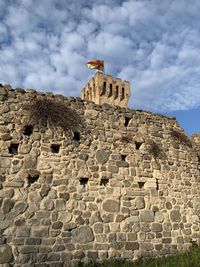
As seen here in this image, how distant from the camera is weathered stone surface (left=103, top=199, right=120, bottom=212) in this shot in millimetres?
7785

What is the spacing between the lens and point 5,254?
6.50 meters

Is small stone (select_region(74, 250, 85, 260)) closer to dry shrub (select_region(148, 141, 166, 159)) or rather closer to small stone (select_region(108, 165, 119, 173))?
small stone (select_region(108, 165, 119, 173))

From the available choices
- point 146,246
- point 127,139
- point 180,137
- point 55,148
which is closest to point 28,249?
point 55,148

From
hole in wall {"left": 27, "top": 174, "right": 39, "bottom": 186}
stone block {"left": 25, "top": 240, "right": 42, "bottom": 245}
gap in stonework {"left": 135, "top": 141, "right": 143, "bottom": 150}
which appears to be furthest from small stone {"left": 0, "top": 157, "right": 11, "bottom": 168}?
gap in stonework {"left": 135, "top": 141, "right": 143, "bottom": 150}

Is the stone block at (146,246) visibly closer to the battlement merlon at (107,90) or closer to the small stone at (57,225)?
the small stone at (57,225)

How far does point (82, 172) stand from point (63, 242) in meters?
1.54

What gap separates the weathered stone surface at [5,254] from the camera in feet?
21.2

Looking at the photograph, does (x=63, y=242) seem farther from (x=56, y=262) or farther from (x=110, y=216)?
(x=110, y=216)

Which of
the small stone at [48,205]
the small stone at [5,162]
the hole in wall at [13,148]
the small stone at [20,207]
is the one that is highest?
the hole in wall at [13,148]

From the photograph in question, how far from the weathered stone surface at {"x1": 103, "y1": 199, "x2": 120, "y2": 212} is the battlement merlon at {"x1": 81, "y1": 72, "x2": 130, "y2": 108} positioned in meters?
24.6

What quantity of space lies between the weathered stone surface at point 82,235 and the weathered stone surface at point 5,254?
131 cm

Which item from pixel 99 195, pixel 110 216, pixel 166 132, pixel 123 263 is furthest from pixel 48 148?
pixel 166 132

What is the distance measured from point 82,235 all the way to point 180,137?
410 cm

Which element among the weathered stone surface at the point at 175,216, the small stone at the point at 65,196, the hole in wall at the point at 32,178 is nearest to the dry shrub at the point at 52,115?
the hole in wall at the point at 32,178
